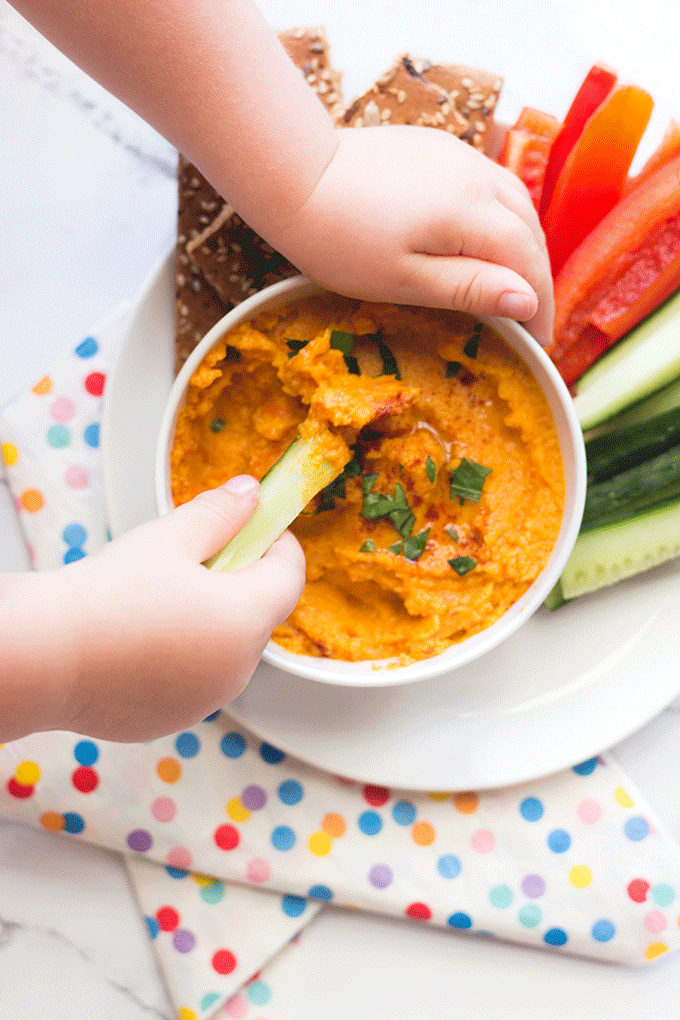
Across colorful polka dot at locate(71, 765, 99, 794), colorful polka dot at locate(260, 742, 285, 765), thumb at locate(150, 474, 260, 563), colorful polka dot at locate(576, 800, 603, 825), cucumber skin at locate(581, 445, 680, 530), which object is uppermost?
cucumber skin at locate(581, 445, 680, 530)

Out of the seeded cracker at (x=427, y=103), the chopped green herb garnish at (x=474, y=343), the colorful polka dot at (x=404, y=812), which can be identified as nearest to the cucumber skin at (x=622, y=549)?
the chopped green herb garnish at (x=474, y=343)

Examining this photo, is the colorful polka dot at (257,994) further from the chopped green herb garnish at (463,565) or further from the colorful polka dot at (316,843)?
the chopped green herb garnish at (463,565)

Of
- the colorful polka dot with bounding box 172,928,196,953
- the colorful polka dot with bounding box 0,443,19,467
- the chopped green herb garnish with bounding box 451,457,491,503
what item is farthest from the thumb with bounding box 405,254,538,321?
the colorful polka dot with bounding box 172,928,196,953

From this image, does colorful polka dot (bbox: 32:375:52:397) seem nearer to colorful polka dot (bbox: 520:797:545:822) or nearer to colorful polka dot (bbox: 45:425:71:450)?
colorful polka dot (bbox: 45:425:71:450)

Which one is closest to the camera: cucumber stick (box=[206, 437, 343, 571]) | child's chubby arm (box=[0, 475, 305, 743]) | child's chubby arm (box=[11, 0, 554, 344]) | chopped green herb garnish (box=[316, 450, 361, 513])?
child's chubby arm (box=[0, 475, 305, 743])

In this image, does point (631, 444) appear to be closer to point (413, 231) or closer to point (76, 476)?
point (413, 231)

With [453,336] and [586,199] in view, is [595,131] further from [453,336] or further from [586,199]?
[453,336]

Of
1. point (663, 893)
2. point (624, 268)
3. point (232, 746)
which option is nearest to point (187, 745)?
point (232, 746)
